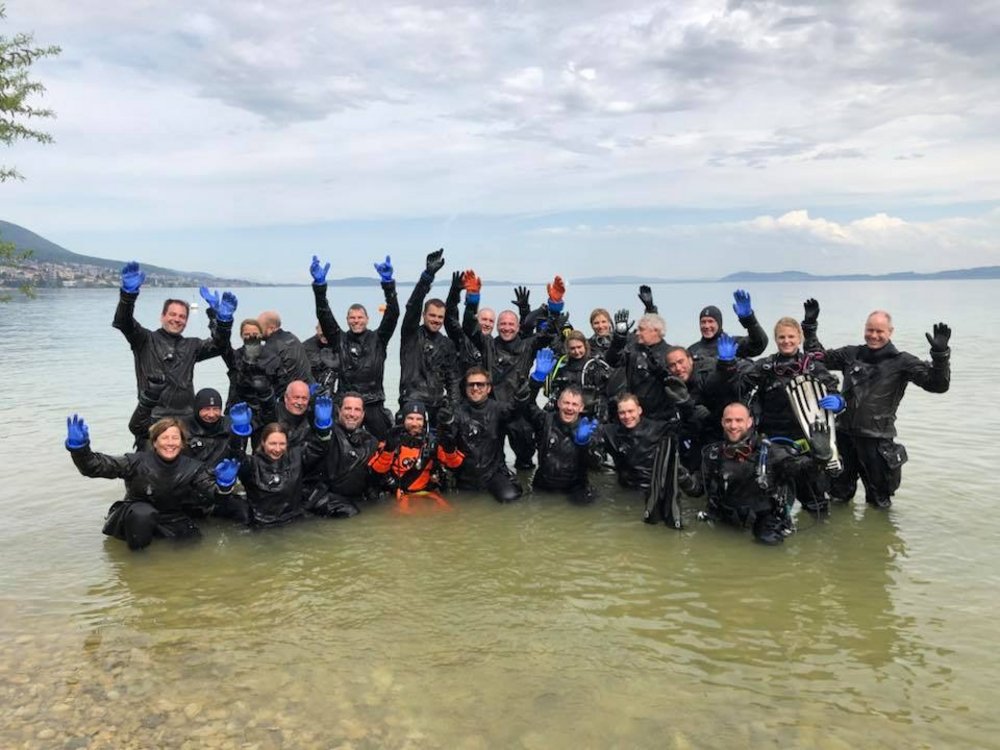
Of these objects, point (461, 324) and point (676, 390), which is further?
point (461, 324)

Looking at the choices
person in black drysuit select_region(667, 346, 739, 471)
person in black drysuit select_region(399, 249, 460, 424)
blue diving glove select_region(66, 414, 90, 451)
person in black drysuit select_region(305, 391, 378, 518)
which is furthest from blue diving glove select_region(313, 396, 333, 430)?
person in black drysuit select_region(667, 346, 739, 471)

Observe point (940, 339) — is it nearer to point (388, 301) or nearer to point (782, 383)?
point (782, 383)

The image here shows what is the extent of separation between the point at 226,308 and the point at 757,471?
5846 mm

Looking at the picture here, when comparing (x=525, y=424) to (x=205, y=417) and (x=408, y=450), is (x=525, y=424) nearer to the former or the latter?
(x=408, y=450)

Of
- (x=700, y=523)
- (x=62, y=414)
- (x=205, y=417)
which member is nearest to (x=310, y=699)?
(x=205, y=417)

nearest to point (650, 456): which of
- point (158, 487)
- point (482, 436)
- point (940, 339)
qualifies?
point (482, 436)

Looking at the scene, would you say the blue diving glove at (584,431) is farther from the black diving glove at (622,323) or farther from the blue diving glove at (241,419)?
the blue diving glove at (241,419)

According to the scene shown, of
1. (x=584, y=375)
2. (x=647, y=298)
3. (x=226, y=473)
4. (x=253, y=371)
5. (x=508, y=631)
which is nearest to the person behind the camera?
(x=508, y=631)

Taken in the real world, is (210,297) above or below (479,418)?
above

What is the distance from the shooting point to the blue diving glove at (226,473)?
6.79 metres

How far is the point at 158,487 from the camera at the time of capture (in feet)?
22.1

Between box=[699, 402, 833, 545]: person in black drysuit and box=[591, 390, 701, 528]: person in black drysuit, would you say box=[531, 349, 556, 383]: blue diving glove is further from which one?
box=[699, 402, 833, 545]: person in black drysuit

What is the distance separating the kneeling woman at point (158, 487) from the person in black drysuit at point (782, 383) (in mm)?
5606

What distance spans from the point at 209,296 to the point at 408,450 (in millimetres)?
2994
